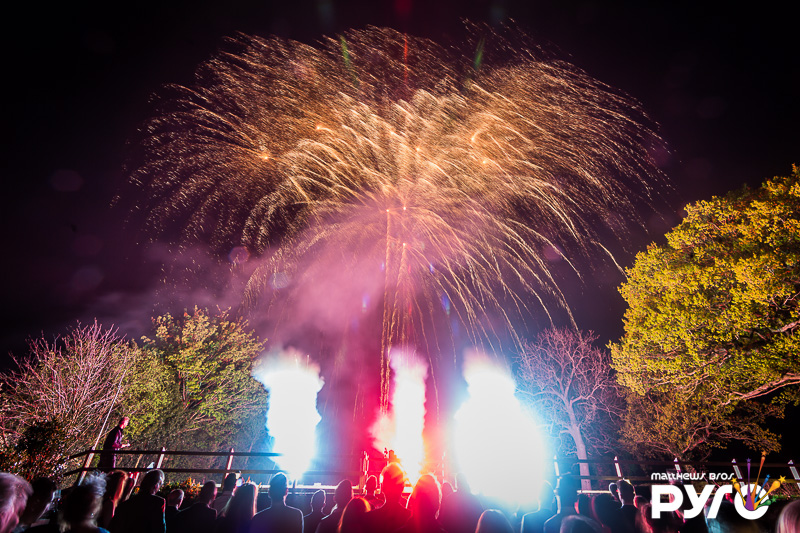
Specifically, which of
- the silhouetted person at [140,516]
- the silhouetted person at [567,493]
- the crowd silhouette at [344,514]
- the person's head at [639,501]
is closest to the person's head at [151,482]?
the crowd silhouette at [344,514]

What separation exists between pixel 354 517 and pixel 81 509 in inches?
77.3

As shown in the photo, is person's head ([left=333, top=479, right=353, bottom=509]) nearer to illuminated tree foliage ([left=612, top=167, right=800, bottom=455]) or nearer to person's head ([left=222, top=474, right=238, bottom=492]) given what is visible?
person's head ([left=222, top=474, right=238, bottom=492])

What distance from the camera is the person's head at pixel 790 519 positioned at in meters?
2.46

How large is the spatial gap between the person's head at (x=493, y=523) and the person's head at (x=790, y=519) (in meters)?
1.91

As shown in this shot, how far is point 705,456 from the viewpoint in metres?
20.8

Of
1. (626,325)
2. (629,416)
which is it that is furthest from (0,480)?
(629,416)

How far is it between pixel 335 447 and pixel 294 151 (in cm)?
3295

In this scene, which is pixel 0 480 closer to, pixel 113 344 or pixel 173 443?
pixel 113 344

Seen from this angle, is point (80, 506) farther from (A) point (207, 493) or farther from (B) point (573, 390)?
(B) point (573, 390)

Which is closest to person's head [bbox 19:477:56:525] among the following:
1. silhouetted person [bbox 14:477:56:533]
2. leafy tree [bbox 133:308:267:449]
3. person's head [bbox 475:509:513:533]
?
silhouetted person [bbox 14:477:56:533]

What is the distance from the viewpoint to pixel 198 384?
2291 cm

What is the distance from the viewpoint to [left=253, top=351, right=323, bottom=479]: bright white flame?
89.5 ft

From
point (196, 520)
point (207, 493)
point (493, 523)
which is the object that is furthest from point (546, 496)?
point (207, 493)

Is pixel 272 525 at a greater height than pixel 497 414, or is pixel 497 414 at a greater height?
pixel 497 414
